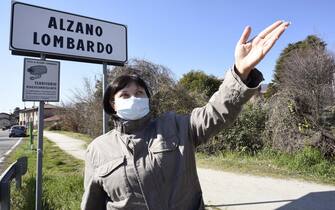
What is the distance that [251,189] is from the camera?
7.50 metres

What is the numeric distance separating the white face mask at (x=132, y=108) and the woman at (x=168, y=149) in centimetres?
4

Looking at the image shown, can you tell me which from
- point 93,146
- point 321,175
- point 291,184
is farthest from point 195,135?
point 321,175

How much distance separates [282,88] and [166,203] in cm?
1058

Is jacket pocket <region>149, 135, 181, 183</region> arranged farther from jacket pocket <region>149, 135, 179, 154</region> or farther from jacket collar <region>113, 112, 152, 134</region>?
jacket collar <region>113, 112, 152, 134</region>

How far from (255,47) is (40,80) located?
11.8ft

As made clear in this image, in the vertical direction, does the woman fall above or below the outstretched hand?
below

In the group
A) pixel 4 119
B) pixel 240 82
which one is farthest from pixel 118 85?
pixel 4 119

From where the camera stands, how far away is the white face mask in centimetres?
234

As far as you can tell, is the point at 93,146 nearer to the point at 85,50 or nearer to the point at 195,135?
the point at 195,135

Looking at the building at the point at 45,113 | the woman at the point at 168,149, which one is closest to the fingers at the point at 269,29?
the woman at the point at 168,149

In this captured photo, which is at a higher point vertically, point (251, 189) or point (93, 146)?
point (93, 146)

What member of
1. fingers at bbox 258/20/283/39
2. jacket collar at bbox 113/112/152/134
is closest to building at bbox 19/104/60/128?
jacket collar at bbox 113/112/152/134

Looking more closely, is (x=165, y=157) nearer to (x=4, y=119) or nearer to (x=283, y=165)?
(x=283, y=165)

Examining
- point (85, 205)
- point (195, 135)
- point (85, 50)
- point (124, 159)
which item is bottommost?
point (85, 205)
